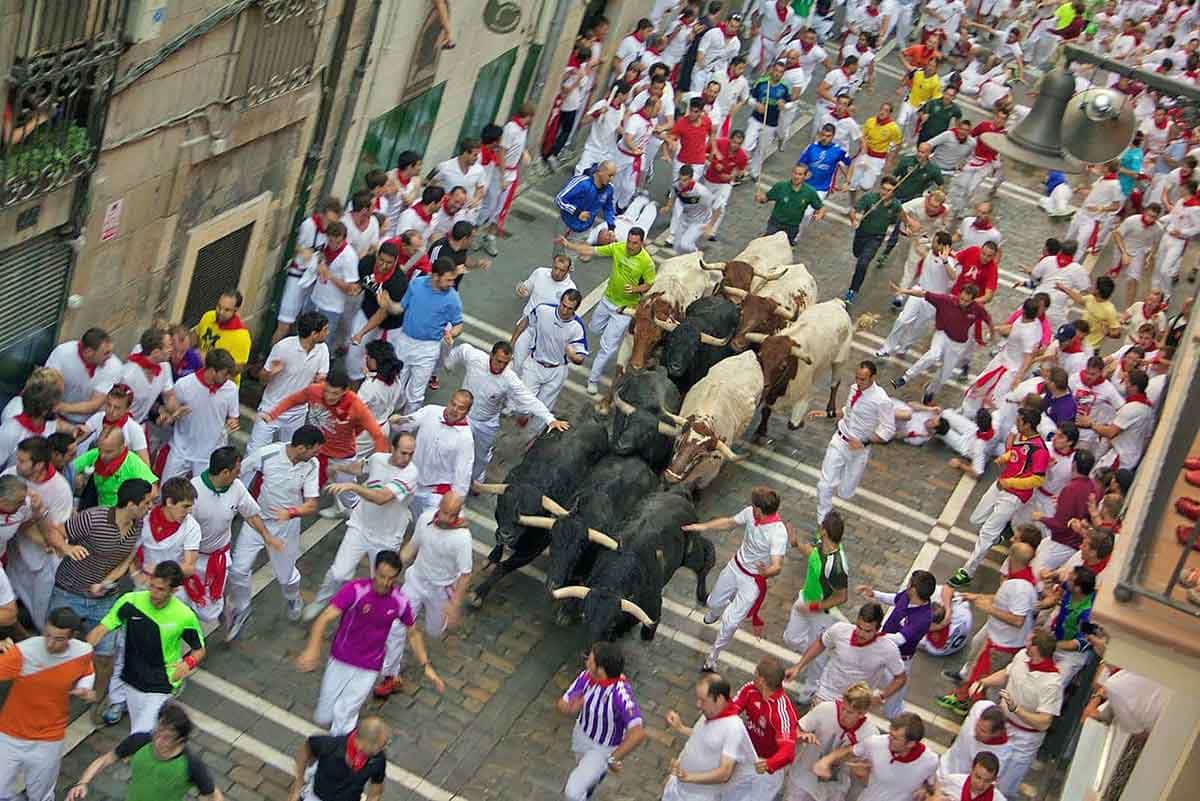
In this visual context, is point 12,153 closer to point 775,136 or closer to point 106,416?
point 106,416

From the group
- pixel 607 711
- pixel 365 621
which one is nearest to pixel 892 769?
pixel 607 711

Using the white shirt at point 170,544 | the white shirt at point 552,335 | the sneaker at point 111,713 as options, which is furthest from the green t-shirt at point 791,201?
the sneaker at point 111,713

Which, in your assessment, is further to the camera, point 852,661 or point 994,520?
point 994,520

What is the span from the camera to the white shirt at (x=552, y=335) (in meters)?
17.4

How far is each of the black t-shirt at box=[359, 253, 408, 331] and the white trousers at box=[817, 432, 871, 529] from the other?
4292mm

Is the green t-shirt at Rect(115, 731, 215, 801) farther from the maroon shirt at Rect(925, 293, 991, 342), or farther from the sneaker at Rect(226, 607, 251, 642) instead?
the maroon shirt at Rect(925, 293, 991, 342)

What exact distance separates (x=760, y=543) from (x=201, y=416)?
4.55m

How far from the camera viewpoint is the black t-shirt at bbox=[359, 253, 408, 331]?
1711 centimetres

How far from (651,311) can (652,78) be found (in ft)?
20.0

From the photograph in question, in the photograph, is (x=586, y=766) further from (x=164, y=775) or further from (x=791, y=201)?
(x=791, y=201)

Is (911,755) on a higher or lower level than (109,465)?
higher

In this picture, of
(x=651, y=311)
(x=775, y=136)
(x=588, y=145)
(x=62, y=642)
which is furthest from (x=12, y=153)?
(x=775, y=136)

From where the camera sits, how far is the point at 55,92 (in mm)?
13055

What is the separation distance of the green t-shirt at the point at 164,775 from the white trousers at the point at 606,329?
943 cm
